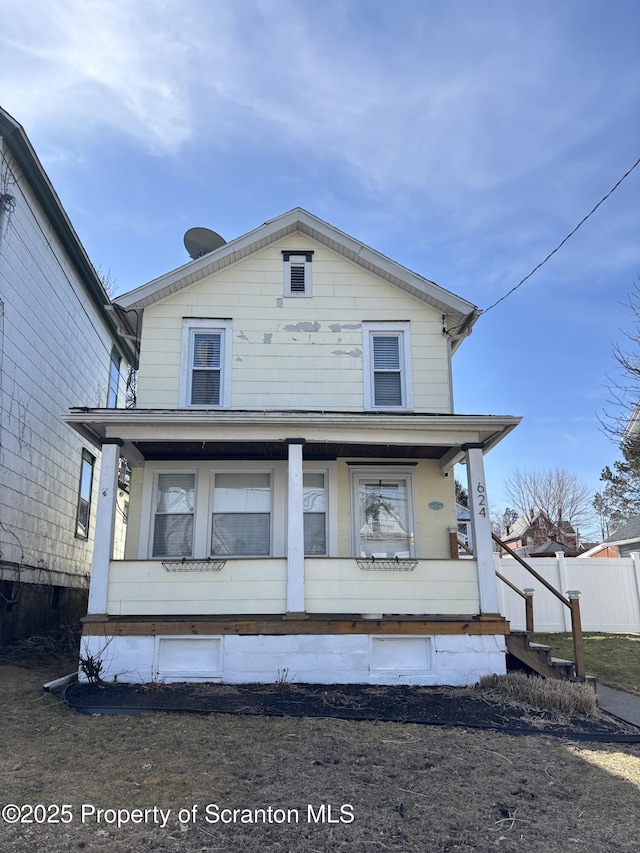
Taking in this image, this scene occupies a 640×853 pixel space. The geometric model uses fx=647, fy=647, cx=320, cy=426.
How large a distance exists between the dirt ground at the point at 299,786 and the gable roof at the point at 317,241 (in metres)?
6.49

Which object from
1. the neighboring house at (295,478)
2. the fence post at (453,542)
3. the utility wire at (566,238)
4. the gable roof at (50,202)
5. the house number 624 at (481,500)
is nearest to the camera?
the neighboring house at (295,478)

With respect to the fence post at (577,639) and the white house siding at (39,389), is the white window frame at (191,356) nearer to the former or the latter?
the white house siding at (39,389)

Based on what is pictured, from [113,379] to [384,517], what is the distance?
32.0 feet

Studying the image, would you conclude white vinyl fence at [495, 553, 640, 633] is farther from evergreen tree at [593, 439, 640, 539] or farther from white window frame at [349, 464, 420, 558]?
white window frame at [349, 464, 420, 558]

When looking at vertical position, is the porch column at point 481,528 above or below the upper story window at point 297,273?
below

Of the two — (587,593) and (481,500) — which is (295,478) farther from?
(587,593)

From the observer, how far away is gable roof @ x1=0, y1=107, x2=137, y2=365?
9.59 meters

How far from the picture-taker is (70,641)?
10.8m

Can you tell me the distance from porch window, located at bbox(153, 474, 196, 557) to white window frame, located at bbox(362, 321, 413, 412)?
121 inches

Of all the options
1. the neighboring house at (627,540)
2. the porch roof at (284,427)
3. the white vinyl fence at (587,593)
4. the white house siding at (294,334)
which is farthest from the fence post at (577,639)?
the neighboring house at (627,540)

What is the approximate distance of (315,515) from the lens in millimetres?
9938

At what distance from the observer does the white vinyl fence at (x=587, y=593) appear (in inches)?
560

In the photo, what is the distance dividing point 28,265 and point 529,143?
8.37 meters

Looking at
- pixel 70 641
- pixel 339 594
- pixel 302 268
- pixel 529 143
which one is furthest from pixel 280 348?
pixel 70 641
